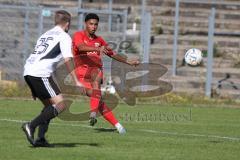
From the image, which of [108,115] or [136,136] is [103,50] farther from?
[136,136]

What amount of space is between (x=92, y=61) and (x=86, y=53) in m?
0.26

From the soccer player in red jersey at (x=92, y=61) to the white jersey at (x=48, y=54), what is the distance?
8.48 ft

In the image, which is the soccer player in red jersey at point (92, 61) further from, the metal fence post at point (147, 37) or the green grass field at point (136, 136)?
the metal fence post at point (147, 37)

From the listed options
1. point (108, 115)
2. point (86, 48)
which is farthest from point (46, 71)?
point (108, 115)

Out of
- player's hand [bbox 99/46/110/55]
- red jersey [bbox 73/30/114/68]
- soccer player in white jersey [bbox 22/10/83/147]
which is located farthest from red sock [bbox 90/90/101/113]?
soccer player in white jersey [bbox 22/10/83/147]

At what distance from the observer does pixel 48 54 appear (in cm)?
1238

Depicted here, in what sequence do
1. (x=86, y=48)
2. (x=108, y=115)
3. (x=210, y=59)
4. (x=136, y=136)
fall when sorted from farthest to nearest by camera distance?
1. (x=210, y=59)
2. (x=108, y=115)
3. (x=86, y=48)
4. (x=136, y=136)

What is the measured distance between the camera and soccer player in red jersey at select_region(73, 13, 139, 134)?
1542 centimetres

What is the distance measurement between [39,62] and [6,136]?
2152 millimetres

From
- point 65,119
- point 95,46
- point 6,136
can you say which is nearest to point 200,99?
point 65,119

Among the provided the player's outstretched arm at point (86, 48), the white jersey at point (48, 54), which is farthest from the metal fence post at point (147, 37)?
the white jersey at point (48, 54)

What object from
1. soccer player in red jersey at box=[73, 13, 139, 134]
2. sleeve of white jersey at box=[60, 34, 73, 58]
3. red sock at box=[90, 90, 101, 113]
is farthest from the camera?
red sock at box=[90, 90, 101, 113]

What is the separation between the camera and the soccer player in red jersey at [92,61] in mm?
15422

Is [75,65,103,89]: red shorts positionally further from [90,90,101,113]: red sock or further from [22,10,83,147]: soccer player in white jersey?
[22,10,83,147]: soccer player in white jersey
